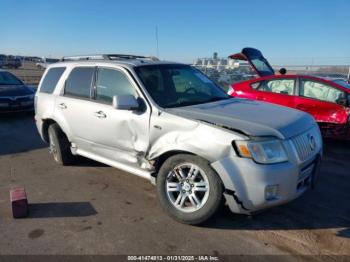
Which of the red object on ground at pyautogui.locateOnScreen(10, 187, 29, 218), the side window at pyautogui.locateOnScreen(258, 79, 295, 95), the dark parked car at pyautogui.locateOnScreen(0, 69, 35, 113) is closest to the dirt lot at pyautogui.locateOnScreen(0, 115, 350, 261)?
the red object on ground at pyautogui.locateOnScreen(10, 187, 29, 218)

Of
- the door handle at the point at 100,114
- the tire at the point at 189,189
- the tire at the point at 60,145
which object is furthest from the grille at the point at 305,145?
the tire at the point at 60,145

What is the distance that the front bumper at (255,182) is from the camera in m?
3.16

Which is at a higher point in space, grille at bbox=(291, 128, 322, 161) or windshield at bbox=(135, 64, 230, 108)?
windshield at bbox=(135, 64, 230, 108)

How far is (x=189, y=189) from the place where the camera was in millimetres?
3619

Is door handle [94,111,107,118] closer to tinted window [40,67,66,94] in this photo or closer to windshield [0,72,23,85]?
tinted window [40,67,66,94]

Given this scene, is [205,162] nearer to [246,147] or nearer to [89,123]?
[246,147]

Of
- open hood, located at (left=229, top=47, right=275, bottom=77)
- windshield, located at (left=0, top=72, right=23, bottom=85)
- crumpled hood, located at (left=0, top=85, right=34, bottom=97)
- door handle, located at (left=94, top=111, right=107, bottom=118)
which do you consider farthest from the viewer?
windshield, located at (left=0, top=72, right=23, bottom=85)

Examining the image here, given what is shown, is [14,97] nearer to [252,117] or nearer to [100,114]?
[100,114]

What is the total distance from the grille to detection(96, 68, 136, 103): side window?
6.53 feet

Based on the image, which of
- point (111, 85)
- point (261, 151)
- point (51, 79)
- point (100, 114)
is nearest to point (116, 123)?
point (100, 114)

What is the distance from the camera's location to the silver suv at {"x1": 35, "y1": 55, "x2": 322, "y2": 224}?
3.23m

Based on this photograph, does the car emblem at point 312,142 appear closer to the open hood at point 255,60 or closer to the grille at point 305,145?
the grille at point 305,145

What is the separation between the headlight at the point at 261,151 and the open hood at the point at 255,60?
218 inches

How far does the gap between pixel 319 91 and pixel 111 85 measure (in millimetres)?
4710
